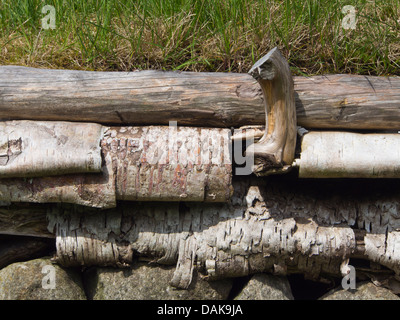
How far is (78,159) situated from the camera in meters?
2.39

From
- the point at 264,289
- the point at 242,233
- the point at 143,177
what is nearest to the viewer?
the point at 143,177

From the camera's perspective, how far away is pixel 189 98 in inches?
101

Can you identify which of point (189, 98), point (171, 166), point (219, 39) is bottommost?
point (171, 166)

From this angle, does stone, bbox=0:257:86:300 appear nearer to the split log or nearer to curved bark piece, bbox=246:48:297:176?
the split log

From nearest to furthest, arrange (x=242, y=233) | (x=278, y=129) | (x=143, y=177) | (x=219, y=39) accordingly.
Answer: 1. (x=278, y=129)
2. (x=143, y=177)
3. (x=242, y=233)
4. (x=219, y=39)

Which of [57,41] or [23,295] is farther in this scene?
[57,41]

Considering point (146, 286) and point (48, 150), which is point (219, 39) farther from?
point (146, 286)

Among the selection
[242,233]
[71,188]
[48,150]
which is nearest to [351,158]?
[242,233]

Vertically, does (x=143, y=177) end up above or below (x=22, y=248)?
above

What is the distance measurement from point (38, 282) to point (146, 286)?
65 centimetres

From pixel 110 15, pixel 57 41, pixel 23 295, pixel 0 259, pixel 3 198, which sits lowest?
pixel 23 295

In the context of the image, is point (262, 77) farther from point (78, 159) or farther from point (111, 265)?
point (111, 265)

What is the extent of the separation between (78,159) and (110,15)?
120 cm

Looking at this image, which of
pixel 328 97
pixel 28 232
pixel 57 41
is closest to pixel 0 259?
pixel 28 232
